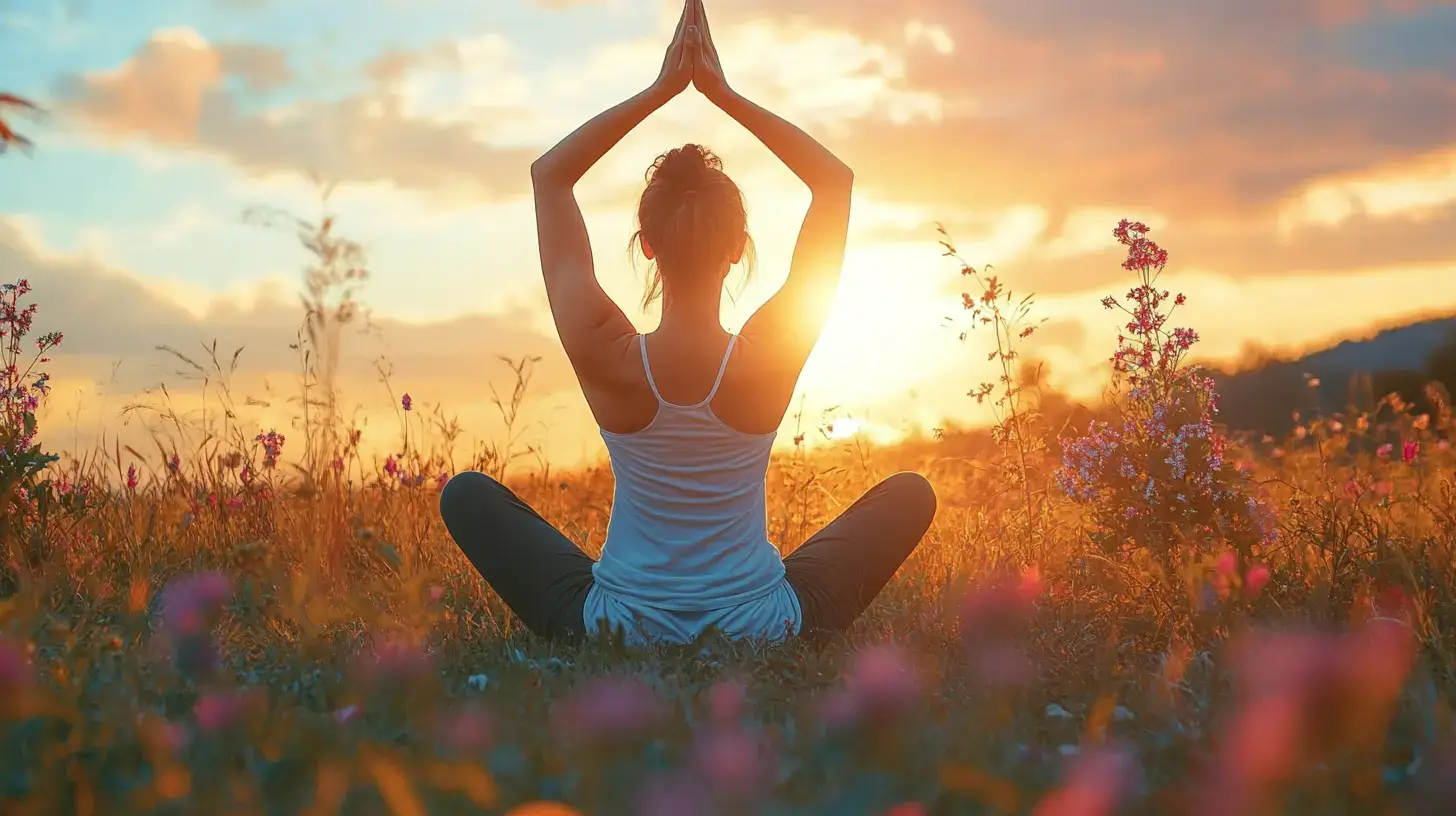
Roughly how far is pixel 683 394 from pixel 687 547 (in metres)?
0.50

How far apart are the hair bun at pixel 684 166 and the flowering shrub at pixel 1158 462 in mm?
1834

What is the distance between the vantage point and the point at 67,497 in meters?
5.11

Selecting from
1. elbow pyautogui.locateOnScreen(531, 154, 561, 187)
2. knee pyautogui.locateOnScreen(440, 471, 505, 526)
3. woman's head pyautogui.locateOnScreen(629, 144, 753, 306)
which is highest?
elbow pyautogui.locateOnScreen(531, 154, 561, 187)

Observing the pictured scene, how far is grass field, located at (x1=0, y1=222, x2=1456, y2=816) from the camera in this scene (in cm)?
167

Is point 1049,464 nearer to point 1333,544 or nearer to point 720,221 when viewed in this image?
point 1333,544

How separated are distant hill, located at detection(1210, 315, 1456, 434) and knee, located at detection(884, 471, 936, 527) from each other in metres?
9.94

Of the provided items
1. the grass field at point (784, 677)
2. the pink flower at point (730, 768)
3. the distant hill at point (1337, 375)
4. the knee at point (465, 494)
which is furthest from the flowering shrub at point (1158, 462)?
the distant hill at point (1337, 375)

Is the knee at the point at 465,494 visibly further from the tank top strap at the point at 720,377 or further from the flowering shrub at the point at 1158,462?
the flowering shrub at the point at 1158,462

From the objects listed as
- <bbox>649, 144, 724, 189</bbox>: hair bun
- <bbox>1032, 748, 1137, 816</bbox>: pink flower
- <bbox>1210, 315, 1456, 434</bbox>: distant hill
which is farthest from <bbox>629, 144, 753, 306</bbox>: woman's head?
<bbox>1210, 315, 1456, 434</bbox>: distant hill

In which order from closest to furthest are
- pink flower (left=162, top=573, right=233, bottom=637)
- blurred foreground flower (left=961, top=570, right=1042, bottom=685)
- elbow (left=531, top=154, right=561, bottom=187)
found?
pink flower (left=162, top=573, right=233, bottom=637) → blurred foreground flower (left=961, top=570, right=1042, bottom=685) → elbow (left=531, top=154, right=561, bottom=187)

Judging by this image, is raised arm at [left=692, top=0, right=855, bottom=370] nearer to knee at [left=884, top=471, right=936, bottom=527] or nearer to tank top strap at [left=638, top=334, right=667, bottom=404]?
tank top strap at [left=638, top=334, right=667, bottom=404]

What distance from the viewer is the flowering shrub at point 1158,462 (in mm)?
4258

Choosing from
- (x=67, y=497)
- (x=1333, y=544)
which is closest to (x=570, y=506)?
(x=67, y=497)

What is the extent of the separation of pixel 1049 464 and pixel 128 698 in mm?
5319
